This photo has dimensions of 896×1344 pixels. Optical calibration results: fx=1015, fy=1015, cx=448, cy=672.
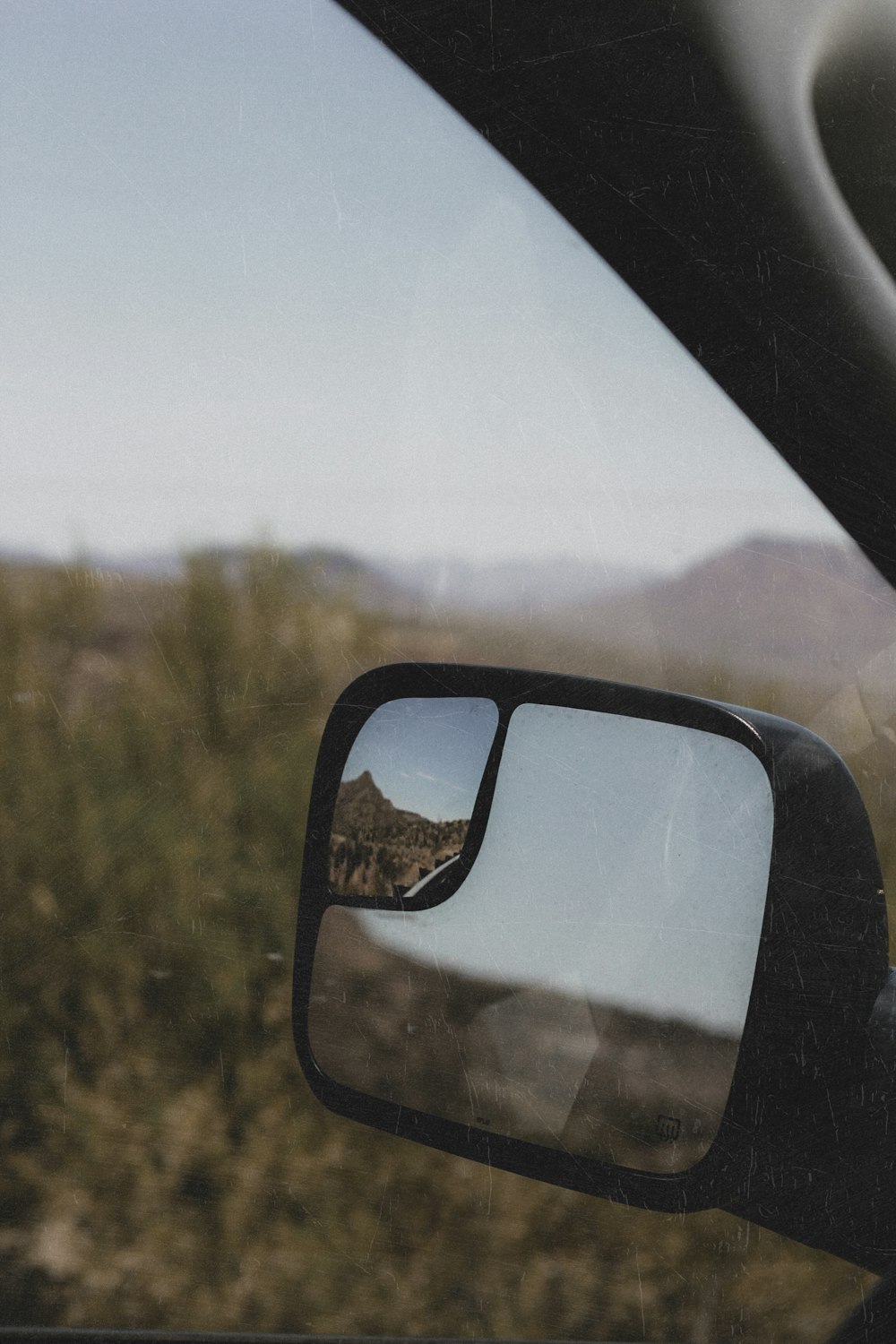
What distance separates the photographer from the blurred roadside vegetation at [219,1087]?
33.5 inches

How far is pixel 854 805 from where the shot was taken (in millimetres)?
738

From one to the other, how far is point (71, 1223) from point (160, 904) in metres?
0.33

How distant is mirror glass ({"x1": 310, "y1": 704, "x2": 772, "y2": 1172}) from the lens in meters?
0.77

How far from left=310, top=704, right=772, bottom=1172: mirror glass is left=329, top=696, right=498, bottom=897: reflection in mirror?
3cm

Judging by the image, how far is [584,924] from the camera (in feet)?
2.69

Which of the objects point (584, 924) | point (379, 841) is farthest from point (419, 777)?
point (584, 924)

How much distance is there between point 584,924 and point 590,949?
0.07 ft

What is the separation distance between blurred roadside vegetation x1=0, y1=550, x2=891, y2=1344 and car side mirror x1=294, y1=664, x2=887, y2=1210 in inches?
2.1

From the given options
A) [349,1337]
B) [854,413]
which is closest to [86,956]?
[349,1337]

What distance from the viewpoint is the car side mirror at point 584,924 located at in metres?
0.73

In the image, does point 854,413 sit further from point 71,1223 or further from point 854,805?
point 71,1223

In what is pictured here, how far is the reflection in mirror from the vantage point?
80cm

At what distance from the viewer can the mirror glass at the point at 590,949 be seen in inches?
30.3

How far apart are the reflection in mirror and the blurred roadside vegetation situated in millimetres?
50
